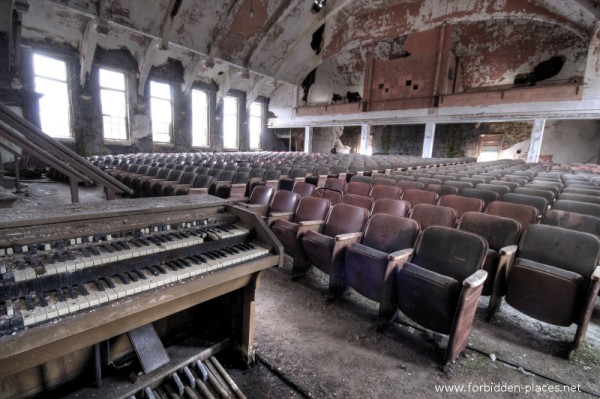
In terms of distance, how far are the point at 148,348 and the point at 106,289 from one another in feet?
1.68

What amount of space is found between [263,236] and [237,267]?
28cm

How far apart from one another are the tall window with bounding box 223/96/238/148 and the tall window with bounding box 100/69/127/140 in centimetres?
538

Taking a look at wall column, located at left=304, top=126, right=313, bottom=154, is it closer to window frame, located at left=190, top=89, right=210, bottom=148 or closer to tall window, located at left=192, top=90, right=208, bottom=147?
window frame, located at left=190, top=89, right=210, bottom=148

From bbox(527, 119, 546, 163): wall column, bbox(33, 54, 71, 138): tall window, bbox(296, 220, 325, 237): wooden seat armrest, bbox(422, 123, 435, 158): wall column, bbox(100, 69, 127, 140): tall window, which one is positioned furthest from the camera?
bbox(422, 123, 435, 158): wall column

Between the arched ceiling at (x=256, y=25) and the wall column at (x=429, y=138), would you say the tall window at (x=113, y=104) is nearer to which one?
the arched ceiling at (x=256, y=25)

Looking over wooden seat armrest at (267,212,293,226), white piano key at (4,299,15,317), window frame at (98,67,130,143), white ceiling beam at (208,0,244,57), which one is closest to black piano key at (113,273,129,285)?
white piano key at (4,299,15,317)

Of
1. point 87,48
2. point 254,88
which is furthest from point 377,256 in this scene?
point 254,88

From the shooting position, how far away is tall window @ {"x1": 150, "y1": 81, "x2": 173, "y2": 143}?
1391cm

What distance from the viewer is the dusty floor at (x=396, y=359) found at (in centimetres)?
156

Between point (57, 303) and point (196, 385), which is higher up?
point (57, 303)

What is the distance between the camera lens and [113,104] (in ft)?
41.4

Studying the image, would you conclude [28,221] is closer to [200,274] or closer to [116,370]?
[200,274]

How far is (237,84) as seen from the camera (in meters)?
17.0

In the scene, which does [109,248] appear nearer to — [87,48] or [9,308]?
[9,308]
